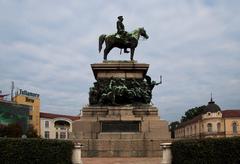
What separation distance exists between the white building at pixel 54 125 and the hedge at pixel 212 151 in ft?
A: 351

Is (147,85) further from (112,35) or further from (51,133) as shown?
(51,133)

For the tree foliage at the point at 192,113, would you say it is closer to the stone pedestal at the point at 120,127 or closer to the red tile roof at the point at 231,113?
the red tile roof at the point at 231,113

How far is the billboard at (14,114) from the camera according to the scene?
341ft

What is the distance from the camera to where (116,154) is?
996 inches

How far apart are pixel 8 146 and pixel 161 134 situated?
12.5 meters

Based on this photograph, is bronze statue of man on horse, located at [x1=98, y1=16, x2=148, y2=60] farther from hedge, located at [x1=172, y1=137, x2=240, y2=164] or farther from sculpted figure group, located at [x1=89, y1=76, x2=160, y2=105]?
hedge, located at [x1=172, y1=137, x2=240, y2=164]

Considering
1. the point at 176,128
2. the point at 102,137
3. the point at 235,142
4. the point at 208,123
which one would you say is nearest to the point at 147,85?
the point at 102,137

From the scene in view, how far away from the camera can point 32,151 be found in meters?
17.1

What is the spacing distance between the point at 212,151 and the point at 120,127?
1070 cm

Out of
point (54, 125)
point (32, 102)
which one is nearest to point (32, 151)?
point (32, 102)

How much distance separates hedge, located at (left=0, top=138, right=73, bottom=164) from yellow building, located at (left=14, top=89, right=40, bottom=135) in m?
99.1

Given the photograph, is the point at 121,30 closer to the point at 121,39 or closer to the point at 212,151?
the point at 121,39

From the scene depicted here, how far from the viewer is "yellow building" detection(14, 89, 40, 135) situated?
11644 cm

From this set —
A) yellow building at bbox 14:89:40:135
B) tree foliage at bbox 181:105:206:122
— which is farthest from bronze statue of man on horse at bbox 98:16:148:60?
tree foliage at bbox 181:105:206:122
